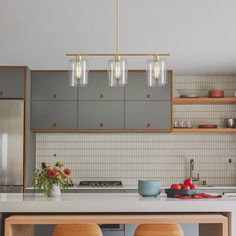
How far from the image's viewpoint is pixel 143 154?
745cm

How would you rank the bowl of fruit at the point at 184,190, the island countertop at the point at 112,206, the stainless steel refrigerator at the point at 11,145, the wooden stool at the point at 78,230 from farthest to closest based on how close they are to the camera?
the stainless steel refrigerator at the point at 11,145 → the bowl of fruit at the point at 184,190 → the island countertop at the point at 112,206 → the wooden stool at the point at 78,230

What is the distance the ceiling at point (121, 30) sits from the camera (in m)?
4.20

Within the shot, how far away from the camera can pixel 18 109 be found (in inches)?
269

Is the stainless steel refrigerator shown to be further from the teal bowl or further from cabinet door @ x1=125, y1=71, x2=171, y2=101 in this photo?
the teal bowl

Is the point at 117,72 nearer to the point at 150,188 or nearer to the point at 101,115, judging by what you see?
the point at 150,188

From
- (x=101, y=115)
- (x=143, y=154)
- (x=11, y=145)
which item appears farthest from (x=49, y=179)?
(x=143, y=154)

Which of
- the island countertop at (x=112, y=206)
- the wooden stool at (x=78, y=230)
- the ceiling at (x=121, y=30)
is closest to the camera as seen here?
the wooden stool at (x=78, y=230)

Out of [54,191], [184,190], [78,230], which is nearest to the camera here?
[78,230]

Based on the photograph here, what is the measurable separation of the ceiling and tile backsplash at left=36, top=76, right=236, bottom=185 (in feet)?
4.05

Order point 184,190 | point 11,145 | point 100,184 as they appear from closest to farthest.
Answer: point 184,190
point 11,145
point 100,184

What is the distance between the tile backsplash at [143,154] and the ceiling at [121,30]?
1.23 m

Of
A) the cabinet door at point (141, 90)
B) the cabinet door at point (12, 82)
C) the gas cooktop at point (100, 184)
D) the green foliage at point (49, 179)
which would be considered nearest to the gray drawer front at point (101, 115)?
the cabinet door at point (141, 90)

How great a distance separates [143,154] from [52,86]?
1.55m

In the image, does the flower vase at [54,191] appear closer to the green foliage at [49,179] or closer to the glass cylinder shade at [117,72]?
the green foliage at [49,179]
